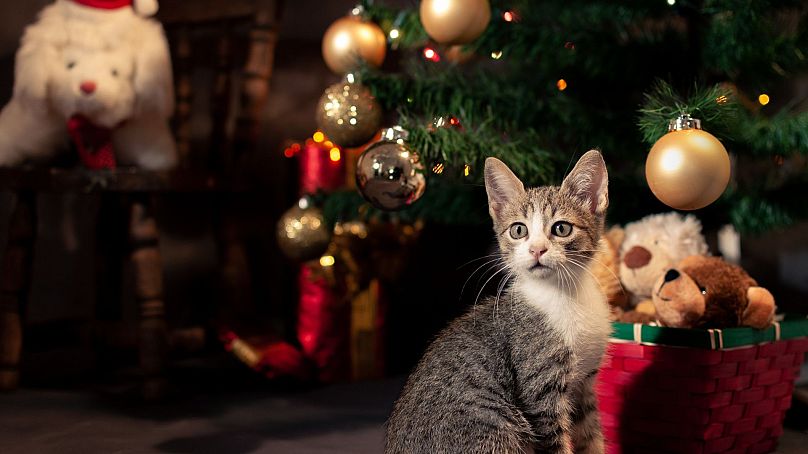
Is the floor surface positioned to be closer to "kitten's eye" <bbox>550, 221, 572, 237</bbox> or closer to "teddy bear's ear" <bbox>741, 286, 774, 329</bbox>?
"teddy bear's ear" <bbox>741, 286, 774, 329</bbox>

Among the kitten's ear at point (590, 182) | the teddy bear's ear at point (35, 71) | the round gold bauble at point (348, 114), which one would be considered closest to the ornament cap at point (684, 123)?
the kitten's ear at point (590, 182)

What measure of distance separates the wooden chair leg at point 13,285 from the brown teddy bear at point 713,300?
1.20 meters

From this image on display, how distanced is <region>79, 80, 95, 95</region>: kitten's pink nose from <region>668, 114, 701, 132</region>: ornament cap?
106cm

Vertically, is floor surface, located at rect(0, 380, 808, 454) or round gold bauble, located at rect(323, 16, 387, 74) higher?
round gold bauble, located at rect(323, 16, 387, 74)

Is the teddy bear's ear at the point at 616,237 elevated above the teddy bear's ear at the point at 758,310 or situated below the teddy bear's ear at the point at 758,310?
above

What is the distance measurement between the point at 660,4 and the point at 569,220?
653mm

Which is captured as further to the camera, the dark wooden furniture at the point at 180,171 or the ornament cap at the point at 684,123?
the dark wooden furniture at the point at 180,171

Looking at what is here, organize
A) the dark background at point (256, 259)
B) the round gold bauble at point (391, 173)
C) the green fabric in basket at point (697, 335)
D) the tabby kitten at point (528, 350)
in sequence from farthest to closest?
the dark background at point (256, 259) → the round gold bauble at point (391, 173) → the green fabric in basket at point (697, 335) → the tabby kitten at point (528, 350)

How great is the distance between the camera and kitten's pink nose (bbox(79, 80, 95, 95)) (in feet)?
5.22

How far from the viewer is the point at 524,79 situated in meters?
1.79

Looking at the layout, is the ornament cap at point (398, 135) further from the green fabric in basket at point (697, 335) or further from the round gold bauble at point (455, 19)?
the green fabric in basket at point (697, 335)

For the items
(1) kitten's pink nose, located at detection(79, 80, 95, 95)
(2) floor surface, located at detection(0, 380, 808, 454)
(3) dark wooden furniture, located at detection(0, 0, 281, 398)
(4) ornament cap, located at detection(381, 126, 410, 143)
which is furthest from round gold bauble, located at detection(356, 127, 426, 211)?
(1) kitten's pink nose, located at detection(79, 80, 95, 95)

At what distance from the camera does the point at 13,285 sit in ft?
5.41

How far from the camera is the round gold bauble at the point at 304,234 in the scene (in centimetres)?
164
